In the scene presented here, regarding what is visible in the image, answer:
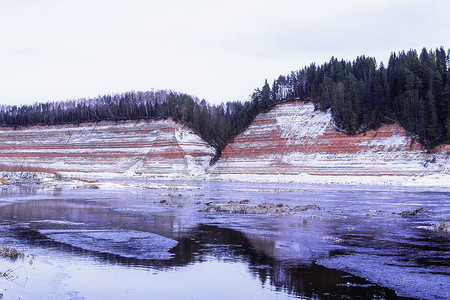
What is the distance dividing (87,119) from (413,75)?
7846 cm

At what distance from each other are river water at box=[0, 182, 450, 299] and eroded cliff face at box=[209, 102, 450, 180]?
1829 inches

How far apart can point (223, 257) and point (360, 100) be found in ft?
250

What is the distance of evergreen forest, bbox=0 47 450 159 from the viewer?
243 feet

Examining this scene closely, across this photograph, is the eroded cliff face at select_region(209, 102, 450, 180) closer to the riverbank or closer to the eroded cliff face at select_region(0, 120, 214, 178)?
the riverbank

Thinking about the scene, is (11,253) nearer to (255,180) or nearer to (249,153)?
(255,180)

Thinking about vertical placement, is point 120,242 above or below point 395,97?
below

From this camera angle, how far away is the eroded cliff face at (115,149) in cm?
9831

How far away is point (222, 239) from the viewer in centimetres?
1681

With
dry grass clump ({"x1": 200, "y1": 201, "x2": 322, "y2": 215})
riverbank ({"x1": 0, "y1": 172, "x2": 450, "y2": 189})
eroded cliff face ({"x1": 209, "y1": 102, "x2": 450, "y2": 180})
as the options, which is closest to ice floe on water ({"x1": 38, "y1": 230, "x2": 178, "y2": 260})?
dry grass clump ({"x1": 200, "y1": 201, "x2": 322, "y2": 215})

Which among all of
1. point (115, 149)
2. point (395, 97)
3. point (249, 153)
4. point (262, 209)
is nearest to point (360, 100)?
point (395, 97)

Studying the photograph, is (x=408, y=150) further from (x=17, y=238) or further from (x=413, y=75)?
(x=17, y=238)

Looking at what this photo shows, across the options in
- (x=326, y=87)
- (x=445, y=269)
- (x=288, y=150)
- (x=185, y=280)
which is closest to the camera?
(x=185, y=280)

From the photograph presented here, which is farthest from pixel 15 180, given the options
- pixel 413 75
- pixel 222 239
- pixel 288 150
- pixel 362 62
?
pixel 362 62

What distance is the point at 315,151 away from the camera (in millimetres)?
79812
